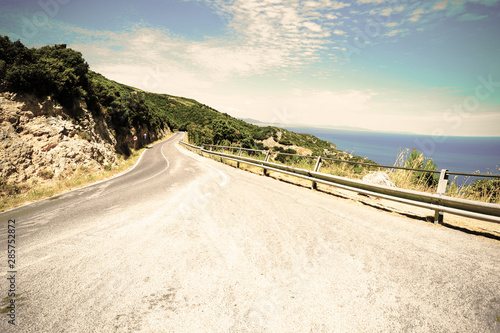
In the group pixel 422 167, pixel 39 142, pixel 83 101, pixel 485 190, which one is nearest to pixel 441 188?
pixel 485 190

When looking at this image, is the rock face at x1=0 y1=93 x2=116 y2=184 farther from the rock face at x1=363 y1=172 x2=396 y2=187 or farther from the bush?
the bush

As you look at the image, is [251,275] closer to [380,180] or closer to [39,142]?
[380,180]

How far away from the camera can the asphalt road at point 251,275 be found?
6.28 ft

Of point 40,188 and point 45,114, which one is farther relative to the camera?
point 45,114

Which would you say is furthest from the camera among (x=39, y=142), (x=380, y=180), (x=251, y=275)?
(x=39, y=142)

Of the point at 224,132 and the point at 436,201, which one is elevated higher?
the point at 224,132

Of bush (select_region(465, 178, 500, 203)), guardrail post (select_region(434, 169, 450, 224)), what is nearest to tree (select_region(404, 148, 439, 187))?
bush (select_region(465, 178, 500, 203))

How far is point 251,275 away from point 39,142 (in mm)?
17301

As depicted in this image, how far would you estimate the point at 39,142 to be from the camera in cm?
1266

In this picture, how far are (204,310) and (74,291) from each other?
166 centimetres

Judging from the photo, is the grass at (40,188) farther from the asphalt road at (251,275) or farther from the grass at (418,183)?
the grass at (418,183)

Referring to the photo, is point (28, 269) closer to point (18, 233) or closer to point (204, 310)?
point (18, 233)

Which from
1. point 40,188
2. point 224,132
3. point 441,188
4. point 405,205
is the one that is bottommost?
point 40,188

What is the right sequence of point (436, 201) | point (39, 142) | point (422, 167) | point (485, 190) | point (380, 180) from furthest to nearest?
point (39, 142)
point (422, 167)
point (380, 180)
point (485, 190)
point (436, 201)
